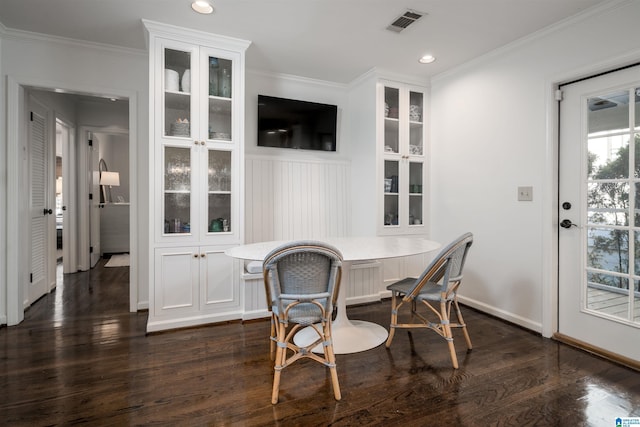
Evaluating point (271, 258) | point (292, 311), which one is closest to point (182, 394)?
point (292, 311)

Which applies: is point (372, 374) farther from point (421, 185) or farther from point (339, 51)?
point (339, 51)

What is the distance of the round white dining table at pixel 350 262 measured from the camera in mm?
2229

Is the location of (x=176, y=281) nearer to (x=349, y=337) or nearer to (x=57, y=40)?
(x=349, y=337)

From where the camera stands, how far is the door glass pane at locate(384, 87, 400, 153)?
3.75m

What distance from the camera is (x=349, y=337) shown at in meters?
2.57

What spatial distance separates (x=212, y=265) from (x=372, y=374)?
1663 mm

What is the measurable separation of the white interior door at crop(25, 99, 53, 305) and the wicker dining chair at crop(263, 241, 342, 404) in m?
2.95

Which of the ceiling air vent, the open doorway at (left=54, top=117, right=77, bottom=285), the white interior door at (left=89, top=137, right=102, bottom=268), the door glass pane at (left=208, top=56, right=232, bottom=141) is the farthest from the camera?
the white interior door at (left=89, top=137, right=102, bottom=268)

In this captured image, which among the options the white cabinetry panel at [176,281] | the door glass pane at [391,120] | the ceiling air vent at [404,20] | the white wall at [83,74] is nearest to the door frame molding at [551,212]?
the ceiling air vent at [404,20]

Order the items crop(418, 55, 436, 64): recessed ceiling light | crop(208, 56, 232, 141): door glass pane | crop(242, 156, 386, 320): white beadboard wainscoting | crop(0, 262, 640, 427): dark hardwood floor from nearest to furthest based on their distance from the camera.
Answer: crop(0, 262, 640, 427): dark hardwood floor
crop(208, 56, 232, 141): door glass pane
crop(418, 55, 436, 64): recessed ceiling light
crop(242, 156, 386, 320): white beadboard wainscoting

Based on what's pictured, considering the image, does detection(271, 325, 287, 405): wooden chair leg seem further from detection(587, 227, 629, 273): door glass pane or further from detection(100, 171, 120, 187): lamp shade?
detection(100, 171, 120, 187): lamp shade

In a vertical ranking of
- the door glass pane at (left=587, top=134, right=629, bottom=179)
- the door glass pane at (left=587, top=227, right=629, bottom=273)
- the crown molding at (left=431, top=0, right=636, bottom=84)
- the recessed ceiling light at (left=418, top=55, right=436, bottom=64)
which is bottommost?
the door glass pane at (left=587, top=227, right=629, bottom=273)

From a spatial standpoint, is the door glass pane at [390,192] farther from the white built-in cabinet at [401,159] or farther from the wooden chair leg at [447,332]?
the wooden chair leg at [447,332]

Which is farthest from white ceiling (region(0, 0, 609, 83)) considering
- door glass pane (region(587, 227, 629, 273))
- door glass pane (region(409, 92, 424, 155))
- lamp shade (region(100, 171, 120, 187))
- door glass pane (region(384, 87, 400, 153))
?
lamp shade (region(100, 171, 120, 187))
